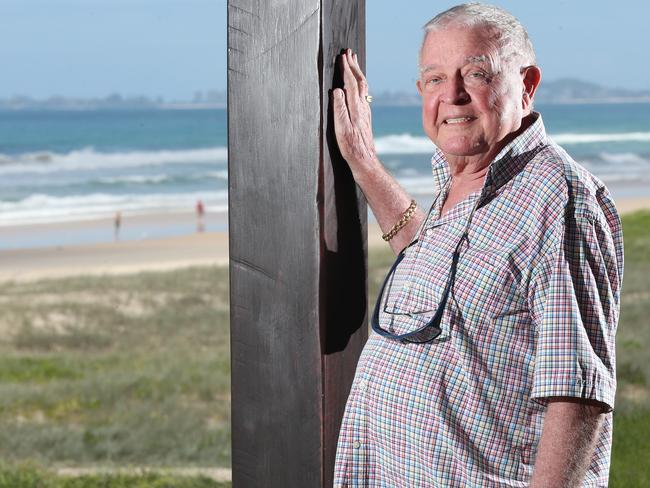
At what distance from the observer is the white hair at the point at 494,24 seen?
4.69ft

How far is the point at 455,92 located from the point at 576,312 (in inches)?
14.9

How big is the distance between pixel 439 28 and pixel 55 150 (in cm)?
2689

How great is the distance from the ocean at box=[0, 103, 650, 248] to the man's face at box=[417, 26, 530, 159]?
14.2m

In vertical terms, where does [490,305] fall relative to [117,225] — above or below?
above

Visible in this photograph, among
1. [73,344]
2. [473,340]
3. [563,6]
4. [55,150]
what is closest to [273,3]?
[473,340]

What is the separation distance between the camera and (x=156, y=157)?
26188 mm

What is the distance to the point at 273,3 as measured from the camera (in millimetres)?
1525

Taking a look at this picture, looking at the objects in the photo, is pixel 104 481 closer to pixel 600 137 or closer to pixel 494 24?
pixel 494 24

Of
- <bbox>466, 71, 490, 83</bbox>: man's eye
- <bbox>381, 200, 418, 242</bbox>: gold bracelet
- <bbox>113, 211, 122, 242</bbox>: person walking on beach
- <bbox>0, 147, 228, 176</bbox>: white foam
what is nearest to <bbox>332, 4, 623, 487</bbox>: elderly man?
<bbox>466, 71, 490, 83</bbox>: man's eye

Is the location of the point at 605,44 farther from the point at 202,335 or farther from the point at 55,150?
the point at 202,335

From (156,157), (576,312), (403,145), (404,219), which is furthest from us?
(403,145)

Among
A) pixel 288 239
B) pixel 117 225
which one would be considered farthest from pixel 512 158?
pixel 117 225

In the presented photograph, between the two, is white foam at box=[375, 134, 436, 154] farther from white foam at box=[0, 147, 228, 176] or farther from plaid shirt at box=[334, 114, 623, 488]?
plaid shirt at box=[334, 114, 623, 488]

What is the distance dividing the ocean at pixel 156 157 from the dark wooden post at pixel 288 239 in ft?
46.1
